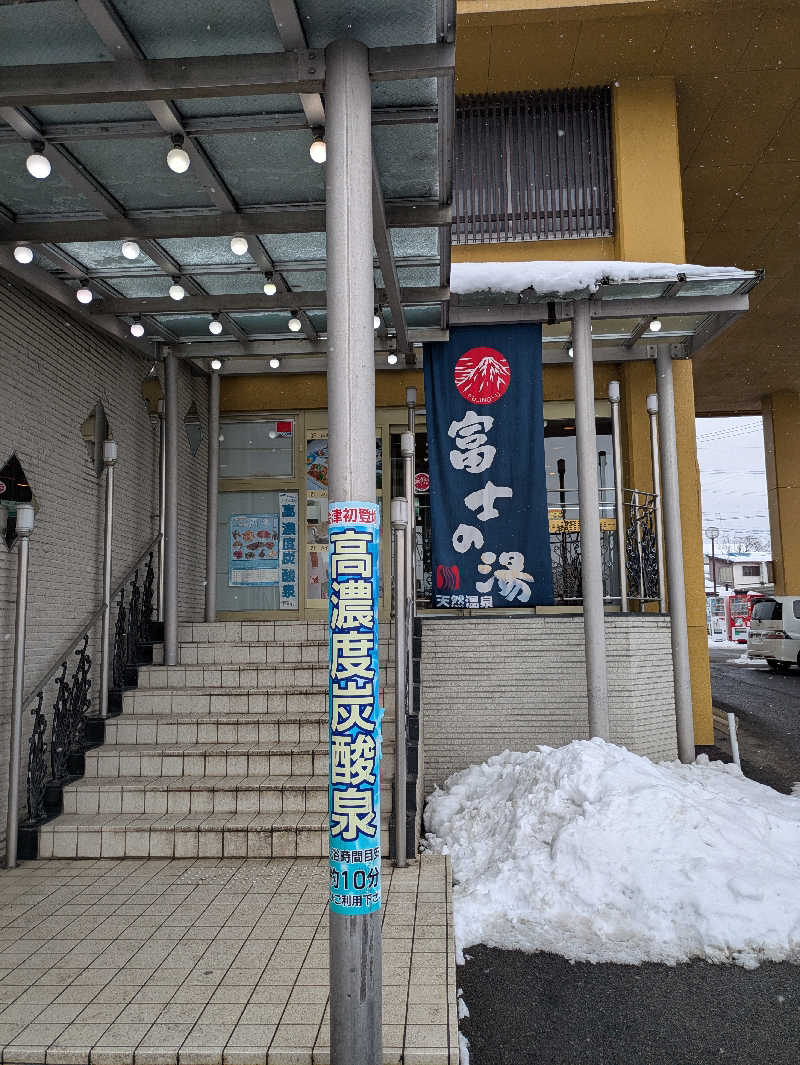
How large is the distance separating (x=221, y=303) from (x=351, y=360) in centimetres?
416

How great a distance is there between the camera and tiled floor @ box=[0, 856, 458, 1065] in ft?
10.9

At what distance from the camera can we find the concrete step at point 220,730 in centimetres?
662

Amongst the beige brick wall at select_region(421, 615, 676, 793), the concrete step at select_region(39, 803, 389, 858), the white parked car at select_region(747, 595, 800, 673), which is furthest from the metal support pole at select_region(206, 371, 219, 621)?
the white parked car at select_region(747, 595, 800, 673)

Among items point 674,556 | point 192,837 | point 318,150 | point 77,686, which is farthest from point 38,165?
point 674,556

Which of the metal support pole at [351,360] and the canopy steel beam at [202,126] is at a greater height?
the canopy steel beam at [202,126]

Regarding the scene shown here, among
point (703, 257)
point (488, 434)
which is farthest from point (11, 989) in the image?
point (703, 257)

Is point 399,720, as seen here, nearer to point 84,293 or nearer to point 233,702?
point 233,702

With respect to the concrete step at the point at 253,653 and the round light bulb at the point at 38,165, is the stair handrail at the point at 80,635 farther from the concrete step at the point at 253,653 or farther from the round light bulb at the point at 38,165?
the round light bulb at the point at 38,165

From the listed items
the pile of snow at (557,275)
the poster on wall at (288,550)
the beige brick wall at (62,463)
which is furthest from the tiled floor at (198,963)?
the poster on wall at (288,550)

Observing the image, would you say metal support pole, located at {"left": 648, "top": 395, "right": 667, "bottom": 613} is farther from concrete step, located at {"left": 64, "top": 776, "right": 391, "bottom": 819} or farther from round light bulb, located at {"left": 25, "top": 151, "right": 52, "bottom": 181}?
round light bulb, located at {"left": 25, "top": 151, "right": 52, "bottom": 181}

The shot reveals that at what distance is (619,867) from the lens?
16.1 feet

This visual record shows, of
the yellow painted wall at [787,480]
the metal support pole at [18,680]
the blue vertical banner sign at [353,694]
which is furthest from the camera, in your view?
the yellow painted wall at [787,480]

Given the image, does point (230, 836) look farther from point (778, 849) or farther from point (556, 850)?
point (778, 849)

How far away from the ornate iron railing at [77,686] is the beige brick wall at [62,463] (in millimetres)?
125
